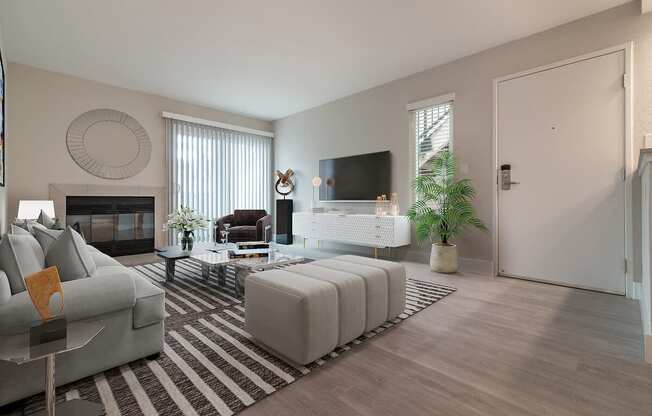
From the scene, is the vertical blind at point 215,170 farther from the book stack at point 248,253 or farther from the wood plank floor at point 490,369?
the wood plank floor at point 490,369

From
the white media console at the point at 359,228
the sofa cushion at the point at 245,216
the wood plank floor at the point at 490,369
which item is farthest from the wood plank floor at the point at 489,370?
the sofa cushion at the point at 245,216

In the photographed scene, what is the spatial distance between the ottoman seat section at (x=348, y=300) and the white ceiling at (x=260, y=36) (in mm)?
2486

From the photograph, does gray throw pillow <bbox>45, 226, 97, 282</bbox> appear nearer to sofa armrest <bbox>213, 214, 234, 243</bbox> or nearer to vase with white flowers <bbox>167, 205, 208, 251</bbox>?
vase with white flowers <bbox>167, 205, 208, 251</bbox>

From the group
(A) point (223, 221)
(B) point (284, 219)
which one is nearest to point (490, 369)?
(A) point (223, 221)

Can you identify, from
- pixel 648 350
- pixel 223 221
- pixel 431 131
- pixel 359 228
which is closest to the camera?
pixel 648 350

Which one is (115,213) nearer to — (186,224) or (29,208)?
(29,208)

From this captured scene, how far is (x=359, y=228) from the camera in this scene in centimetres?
448

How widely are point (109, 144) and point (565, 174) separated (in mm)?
6160

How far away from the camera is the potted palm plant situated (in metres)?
3.52

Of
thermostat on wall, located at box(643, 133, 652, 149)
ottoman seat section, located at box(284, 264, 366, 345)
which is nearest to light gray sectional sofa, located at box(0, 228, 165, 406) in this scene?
ottoman seat section, located at box(284, 264, 366, 345)

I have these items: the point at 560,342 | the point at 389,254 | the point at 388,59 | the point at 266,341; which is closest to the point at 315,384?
the point at 266,341

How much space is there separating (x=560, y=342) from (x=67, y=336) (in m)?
2.52

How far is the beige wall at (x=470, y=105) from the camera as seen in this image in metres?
2.75

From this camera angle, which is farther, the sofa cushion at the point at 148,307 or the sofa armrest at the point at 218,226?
the sofa armrest at the point at 218,226
